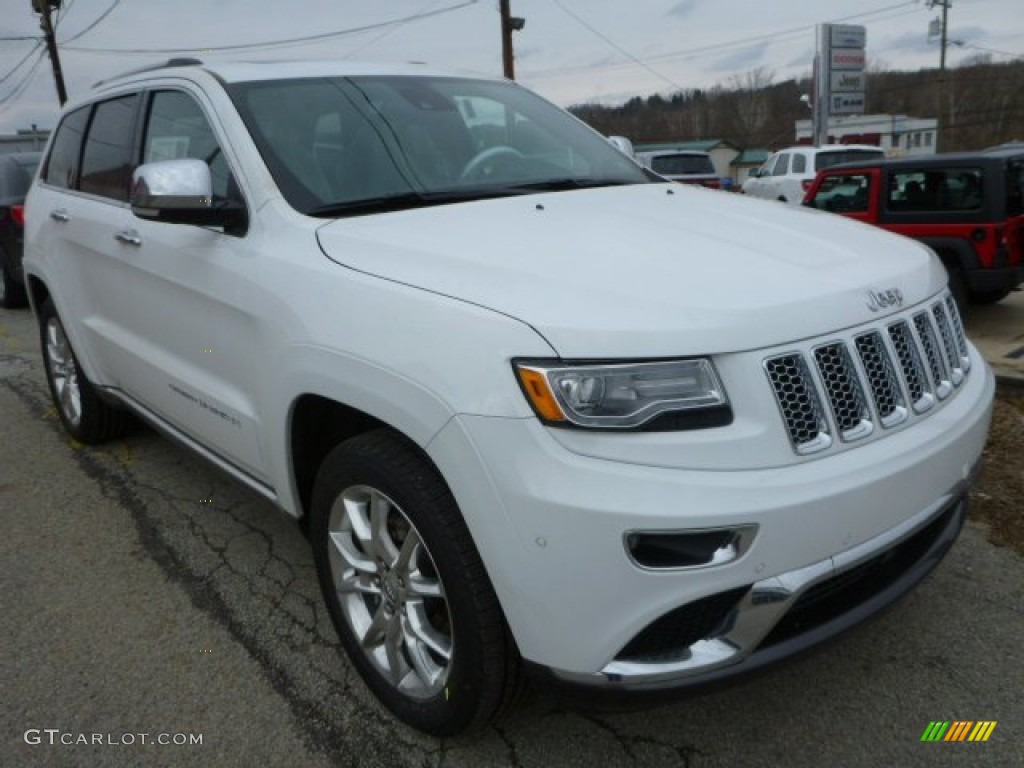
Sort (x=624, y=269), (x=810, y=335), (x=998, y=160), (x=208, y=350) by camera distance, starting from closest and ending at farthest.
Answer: (x=810, y=335) < (x=624, y=269) < (x=208, y=350) < (x=998, y=160)

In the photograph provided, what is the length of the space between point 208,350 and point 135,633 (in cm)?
100

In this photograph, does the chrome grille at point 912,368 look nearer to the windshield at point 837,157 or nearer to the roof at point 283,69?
the roof at point 283,69

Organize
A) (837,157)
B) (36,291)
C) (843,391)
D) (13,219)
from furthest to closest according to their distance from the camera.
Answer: (837,157) → (13,219) → (36,291) → (843,391)

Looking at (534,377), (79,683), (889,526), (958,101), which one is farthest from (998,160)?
(958,101)

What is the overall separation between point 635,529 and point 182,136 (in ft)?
8.00

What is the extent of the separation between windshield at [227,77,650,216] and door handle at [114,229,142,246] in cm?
73

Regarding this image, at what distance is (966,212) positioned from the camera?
7559mm

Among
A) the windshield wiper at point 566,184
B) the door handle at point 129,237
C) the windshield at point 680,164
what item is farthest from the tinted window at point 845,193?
the windshield at point 680,164

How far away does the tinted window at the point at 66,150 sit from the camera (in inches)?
170

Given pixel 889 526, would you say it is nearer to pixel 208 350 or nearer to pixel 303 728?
pixel 303 728

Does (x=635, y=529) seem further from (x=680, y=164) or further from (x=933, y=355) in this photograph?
(x=680, y=164)

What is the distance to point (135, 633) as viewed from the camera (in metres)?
2.96

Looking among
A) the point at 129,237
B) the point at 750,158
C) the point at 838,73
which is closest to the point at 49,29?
the point at 838,73

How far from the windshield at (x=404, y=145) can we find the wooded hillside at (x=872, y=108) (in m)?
49.0
